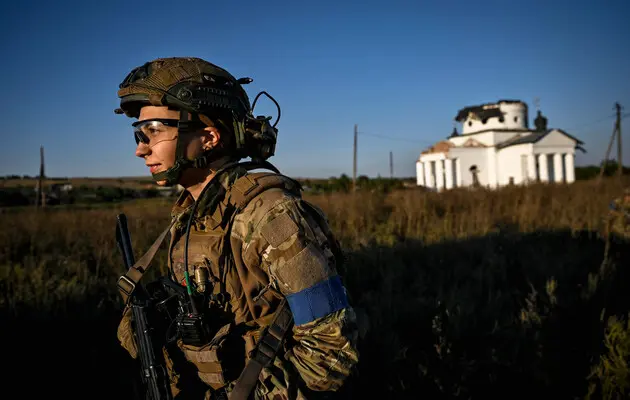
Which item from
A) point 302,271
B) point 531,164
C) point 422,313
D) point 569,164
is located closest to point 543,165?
point 531,164

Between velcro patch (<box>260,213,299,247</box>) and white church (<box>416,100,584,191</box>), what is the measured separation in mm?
39840

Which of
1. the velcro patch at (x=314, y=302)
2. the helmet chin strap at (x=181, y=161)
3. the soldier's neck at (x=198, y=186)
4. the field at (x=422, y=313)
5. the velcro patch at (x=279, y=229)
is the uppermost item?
the helmet chin strap at (x=181, y=161)

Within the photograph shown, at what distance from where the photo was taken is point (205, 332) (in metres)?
1.75

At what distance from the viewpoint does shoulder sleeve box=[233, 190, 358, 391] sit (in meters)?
1.59

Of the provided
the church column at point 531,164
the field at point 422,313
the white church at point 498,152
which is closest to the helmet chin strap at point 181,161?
the field at point 422,313

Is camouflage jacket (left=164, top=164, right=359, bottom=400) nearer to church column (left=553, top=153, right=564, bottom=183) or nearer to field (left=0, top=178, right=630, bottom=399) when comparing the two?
field (left=0, top=178, right=630, bottom=399)

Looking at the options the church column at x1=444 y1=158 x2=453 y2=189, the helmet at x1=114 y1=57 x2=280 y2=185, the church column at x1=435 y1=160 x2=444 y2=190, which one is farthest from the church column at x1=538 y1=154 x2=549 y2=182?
the helmet at x1=114 y1=57 x2=280 y2=185

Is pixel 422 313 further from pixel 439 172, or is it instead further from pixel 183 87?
pixel 439 172

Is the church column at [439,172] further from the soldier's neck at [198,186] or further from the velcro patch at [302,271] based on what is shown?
the velcro patch at [302,271]

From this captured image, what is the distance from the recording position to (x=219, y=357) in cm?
172

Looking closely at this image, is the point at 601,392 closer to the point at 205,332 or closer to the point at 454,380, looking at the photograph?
the point at 454,380

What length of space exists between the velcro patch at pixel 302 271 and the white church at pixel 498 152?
39.8m

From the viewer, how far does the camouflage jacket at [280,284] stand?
62.9 inches

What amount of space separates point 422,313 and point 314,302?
370 centimetres
